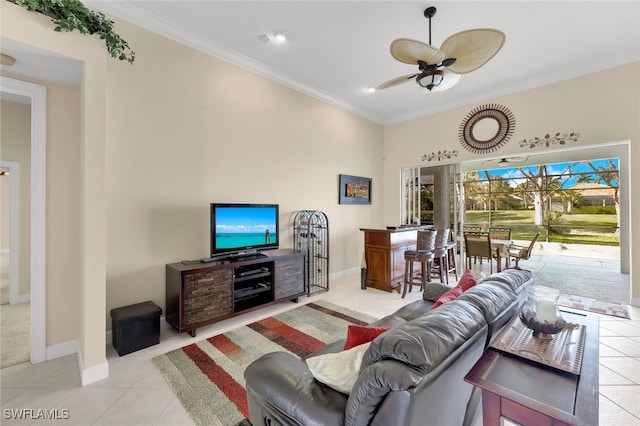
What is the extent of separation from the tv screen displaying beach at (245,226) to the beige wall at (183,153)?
335 millimetres

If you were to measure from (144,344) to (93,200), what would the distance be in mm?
1454

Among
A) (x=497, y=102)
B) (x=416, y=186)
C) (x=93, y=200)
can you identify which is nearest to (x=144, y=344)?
(x=93, y=200)

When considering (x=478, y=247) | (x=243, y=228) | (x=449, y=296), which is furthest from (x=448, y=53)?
(x=478, y=247)

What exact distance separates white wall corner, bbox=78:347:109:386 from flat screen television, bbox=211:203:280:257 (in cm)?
→ 135

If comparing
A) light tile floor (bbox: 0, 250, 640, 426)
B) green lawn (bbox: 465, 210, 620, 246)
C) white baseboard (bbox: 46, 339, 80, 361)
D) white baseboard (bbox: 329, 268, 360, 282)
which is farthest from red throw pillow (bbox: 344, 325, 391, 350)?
green lawn (bbox: 465, 210, 620, 246)

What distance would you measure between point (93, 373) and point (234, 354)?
1062mm

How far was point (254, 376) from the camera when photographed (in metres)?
1.29

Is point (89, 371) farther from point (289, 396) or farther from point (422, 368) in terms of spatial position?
point (422, 368)

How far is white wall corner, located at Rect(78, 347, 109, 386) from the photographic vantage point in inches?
82.4

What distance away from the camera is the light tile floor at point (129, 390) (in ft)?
5.86

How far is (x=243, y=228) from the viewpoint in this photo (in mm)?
3473

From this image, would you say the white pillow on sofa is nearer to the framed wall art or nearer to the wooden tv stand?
the wooden tv stand

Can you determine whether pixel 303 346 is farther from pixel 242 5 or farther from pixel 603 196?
pixel 603 196

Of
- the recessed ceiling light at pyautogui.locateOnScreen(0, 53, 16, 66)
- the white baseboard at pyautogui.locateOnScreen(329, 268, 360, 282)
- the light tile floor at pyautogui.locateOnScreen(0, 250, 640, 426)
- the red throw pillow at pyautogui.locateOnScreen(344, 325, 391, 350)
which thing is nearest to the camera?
the red throw pillow at pyautogui.locateOnScreen(344, 325, 391, 350)
